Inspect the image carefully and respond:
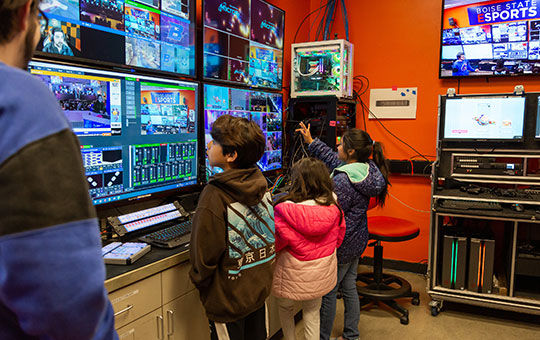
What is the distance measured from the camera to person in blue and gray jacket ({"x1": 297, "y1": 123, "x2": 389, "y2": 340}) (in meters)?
2.45

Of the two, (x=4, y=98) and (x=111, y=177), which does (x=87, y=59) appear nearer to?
(x=111, y=177)

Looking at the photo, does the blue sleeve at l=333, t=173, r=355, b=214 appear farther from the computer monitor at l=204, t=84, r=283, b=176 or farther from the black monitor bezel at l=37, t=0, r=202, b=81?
the black monitor bezel at l=37, t=0, r=202, b=81

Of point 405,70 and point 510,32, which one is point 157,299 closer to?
point 405,70

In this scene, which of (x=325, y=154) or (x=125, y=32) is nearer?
(x=125, y=32)

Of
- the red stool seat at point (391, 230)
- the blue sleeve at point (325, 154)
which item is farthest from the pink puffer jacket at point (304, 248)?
the red stool seat at point (391, 230)

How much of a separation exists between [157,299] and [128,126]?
0.82 metres

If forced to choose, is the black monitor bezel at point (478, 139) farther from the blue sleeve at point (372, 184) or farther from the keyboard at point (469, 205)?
the blue sleeve at point (372, 184)

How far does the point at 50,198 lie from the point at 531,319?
361 centimetres

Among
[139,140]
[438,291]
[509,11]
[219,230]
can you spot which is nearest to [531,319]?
[438,291]

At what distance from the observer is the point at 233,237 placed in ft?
5.16

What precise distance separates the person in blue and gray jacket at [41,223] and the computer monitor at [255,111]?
6.15 ft

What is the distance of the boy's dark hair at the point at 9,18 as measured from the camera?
543 millimetres

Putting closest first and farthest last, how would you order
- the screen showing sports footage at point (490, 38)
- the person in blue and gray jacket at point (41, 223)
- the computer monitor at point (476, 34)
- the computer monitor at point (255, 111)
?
the person in blue and gray jacket at point (41, 223) → the computer monitor at point (255, 111) → the screen showing sports footage at point (490, 38) → the computer monitor at point (476, 34)

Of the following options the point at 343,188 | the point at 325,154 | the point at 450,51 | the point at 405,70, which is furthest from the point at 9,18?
the point at 405,70
